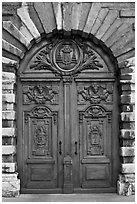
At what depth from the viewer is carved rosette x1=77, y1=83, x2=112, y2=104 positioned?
745cm

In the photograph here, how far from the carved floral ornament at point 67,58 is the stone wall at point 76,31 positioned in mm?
285

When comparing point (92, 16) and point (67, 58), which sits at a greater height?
point (92, 16)

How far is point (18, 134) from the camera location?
7398mm

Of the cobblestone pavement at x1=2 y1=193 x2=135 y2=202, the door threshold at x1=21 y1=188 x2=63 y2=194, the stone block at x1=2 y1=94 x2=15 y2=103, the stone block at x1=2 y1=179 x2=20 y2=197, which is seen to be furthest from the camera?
the door threshold at x1=21 y1=188 x2=63 y2=194

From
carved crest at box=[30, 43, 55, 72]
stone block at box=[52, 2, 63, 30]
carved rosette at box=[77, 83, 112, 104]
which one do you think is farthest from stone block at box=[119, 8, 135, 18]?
carved crest at box=[30, 43, 55, 72]

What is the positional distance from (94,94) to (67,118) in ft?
2.24

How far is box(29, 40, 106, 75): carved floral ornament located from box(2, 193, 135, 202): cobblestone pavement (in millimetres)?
2273

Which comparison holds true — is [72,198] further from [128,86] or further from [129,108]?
[128,86]

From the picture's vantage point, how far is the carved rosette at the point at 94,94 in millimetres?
7453

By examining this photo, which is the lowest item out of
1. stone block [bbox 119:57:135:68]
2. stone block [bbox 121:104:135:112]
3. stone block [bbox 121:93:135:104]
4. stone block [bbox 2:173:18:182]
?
stone block [bbox 2:173:18:182]

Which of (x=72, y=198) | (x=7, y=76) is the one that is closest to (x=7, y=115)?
(x=7, y=76)

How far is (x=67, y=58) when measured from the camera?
7465 mm

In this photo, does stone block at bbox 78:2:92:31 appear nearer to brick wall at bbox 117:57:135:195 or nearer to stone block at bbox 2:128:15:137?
brick wall at bbox 117:57:135:195

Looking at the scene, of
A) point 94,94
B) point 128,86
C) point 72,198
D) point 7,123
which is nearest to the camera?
point 72,198
